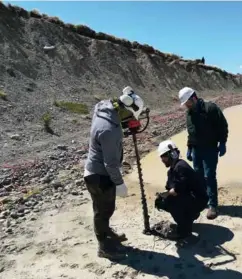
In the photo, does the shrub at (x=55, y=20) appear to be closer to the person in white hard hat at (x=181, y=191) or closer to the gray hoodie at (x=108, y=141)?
the person in white hard hat at (x=181, y=191)

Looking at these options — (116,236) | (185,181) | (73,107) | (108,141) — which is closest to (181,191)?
(185,181)

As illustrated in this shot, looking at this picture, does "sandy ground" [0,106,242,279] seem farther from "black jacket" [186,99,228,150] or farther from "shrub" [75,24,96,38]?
"shrub" [75,24,96,38]

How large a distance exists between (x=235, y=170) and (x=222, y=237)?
15.5ft

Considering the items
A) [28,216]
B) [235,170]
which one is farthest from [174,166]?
[235,170]

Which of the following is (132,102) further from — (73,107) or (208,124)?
(73,107)

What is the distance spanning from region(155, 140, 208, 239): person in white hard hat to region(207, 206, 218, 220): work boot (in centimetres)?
83

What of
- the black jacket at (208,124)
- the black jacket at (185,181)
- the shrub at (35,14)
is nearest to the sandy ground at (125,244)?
the black jacket at (185,181)

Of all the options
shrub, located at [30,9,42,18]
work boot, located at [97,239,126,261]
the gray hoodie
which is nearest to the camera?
the gray hoodie

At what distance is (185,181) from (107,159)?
130 cm

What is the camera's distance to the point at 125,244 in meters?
6.48

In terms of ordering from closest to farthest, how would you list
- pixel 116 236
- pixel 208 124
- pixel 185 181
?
pixel 185 181 → pixel 116 236 → pixel 208 124

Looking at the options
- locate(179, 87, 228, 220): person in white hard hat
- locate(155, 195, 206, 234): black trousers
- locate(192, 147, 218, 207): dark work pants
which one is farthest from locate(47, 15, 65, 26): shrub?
locate(155, 195, 206, 234): black trousers

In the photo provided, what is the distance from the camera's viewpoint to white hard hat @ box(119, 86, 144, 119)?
5.68m

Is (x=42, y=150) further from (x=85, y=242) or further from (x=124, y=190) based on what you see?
(x=124, y=190)
